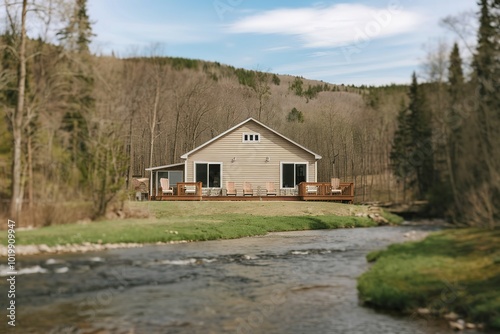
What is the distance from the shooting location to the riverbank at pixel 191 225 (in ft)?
45.9

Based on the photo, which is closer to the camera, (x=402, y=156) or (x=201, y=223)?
(x=402, y=156)

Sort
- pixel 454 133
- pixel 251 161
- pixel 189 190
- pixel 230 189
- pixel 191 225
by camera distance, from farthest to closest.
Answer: pixel 251 161 → pixel 230 189 → pixel 189 190 → pixel 191 225 → pixel 454 133

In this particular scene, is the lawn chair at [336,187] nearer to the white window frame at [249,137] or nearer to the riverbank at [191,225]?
the riverbank at [191,225]

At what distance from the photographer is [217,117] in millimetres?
52219

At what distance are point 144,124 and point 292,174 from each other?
29.4ft

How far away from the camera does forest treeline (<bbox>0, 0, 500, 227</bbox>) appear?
890 cm

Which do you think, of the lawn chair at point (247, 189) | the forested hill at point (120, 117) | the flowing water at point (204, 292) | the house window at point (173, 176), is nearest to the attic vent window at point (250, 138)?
the lawn chair at point (247, 189)

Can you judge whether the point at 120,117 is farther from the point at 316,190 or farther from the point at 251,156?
the point at 316,190

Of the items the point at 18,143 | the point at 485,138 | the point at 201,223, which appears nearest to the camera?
the point at 485,138

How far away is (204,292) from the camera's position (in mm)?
Result: 10750

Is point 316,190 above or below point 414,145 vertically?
Result: below

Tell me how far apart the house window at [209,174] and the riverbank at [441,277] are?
21165mm

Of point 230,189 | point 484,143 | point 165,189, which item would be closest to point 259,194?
point 230,189

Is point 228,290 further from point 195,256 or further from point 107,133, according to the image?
point 107,133
